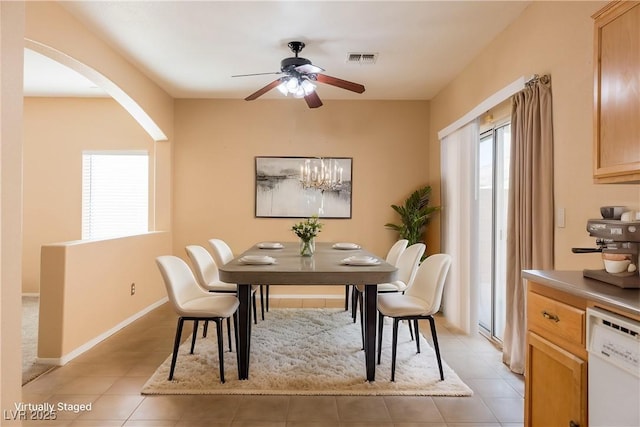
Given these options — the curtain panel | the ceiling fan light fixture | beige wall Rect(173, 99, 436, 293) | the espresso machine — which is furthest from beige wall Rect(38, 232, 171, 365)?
the espresso machine

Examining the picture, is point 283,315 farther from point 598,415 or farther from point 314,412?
point 598,415

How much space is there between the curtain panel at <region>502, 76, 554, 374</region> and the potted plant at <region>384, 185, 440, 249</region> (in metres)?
1.98

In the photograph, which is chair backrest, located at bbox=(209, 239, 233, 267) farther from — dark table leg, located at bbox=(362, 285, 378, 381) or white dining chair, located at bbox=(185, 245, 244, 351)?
dark table leg, located at bbox=(362, 285, 378, 381)

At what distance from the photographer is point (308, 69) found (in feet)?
10.3

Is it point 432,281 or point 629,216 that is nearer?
point 629,216

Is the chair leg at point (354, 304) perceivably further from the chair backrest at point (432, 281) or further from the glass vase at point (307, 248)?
the chair backrest at point (432, 281)

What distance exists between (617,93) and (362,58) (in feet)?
8.36

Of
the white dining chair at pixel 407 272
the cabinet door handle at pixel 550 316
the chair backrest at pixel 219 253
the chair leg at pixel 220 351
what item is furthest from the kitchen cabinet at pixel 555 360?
the chair backrest at pixel 219 253

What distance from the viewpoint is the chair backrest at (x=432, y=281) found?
2.79 m

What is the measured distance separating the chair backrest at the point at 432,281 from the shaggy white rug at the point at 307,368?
52 centimetres

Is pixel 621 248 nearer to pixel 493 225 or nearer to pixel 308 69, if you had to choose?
pixel 493 225

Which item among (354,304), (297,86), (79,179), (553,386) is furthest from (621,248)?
(79,179)

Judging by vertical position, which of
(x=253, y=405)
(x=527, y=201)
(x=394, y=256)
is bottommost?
(x=253, y=405)

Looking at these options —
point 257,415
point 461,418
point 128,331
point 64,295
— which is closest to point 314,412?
point 257,415
